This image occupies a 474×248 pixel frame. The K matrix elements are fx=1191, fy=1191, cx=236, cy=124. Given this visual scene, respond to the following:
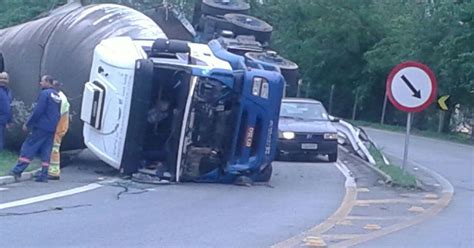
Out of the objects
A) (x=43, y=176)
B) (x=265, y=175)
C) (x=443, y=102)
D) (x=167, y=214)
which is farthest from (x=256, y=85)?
(x=443, y=102)

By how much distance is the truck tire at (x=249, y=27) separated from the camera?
2845 cm

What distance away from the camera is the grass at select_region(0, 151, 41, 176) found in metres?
19.4

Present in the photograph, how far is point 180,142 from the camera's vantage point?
63.7 ft

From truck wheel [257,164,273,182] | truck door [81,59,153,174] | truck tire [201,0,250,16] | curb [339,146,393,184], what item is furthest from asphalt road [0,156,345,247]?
truck tire [201,0,250,16]

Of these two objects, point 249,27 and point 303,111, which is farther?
point 303,111

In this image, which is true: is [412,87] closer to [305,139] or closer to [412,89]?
[412,89]

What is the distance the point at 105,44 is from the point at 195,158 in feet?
9.14

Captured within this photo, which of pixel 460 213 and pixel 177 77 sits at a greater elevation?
pixel 177 77

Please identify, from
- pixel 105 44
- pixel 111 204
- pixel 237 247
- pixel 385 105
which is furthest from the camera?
pixel 385 105

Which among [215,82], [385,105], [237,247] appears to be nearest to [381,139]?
[385,105]

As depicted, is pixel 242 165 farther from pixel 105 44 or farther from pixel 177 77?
pixel 105 44

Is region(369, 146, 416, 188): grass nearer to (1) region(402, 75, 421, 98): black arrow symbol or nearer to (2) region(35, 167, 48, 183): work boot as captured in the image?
(1) region(402, 75, 421, 98): black arrow symbol

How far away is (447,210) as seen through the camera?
56.2ft

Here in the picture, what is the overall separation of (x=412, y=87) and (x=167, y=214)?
7061mm
